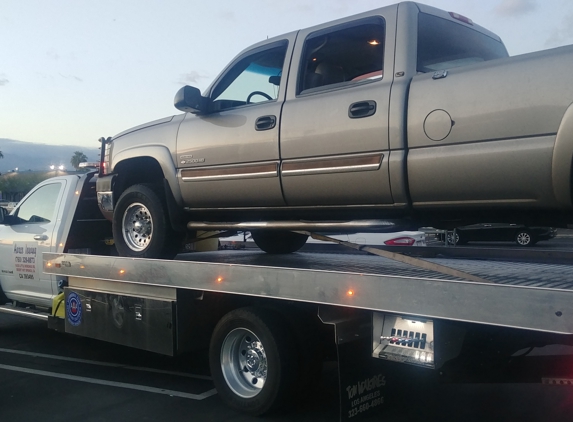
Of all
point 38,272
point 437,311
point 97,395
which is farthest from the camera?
point 38,272

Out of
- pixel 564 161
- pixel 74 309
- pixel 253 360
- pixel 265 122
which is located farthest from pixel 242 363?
pixel 564 161

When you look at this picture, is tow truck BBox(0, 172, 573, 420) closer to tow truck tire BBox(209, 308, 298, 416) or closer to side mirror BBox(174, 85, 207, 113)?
tow truck tire BBox(209, 308, 298, 416)

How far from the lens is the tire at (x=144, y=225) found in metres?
5.51

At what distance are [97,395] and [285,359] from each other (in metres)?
2.12

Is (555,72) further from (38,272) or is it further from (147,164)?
(38,272)

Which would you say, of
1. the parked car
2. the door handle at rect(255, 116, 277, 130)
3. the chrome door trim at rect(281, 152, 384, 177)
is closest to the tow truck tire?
the chrome door trim at rect(281, 152, 384, 177)

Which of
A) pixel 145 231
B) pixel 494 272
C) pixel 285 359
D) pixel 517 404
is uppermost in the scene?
pixel 145 231

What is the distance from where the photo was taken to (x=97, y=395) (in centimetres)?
557

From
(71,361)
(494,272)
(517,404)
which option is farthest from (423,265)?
(71,361)

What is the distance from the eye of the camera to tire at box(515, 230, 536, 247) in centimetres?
1912

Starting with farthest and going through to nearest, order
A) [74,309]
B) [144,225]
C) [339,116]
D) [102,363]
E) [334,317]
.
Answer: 1. [102,363]
2. [74,309]
3. [144,225]
4. [339,116]
5. [334,317]

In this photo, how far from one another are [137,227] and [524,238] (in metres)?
16.0

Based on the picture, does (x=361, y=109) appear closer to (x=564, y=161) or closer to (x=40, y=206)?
(x=564, y=161)

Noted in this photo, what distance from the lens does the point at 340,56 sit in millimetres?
4852
